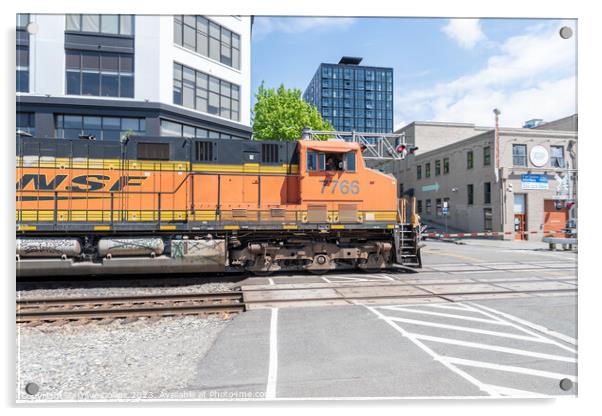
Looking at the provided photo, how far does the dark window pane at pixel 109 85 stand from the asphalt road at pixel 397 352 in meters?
12.3

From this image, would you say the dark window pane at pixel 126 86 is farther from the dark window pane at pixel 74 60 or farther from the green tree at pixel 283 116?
the green tree at pixel 283 116

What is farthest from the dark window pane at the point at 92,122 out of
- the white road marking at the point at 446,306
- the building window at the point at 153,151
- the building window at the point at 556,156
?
the building window at the point at 556,156

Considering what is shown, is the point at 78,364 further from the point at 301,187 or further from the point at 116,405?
the point at 301,187

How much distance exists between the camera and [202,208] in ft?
27.5

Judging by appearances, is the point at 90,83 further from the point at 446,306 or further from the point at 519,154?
the point at 519,154

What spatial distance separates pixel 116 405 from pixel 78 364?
1413 mm

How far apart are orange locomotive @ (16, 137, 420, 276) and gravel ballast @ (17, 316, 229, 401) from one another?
2497mm

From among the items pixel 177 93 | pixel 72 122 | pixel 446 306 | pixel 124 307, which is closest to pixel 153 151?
pixel 124 307

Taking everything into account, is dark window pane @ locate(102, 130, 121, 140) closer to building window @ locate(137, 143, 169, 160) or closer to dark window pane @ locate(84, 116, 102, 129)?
dark window pane @ locate(84, 116, 102, 129)

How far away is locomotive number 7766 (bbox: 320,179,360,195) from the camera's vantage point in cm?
887

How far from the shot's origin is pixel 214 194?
8602mm

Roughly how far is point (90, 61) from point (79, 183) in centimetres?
771

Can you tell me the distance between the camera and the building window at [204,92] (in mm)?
15464

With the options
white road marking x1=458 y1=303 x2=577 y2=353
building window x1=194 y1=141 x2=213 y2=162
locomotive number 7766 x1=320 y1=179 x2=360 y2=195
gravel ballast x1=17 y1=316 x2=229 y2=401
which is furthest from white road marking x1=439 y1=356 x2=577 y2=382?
building window x1=194 y1=141 x2=213 y2=162
